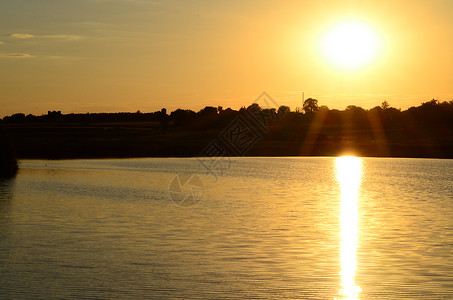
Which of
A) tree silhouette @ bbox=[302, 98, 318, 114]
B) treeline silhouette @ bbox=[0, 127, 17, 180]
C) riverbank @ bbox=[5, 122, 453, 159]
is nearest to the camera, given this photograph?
treeline silhouette @ bbox=[0, 127, 17, 180]

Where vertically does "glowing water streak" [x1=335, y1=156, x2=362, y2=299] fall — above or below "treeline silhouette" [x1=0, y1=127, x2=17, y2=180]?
below

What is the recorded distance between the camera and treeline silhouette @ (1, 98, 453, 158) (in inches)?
3221

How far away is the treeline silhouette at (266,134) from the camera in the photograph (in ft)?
268

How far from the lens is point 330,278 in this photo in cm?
1395

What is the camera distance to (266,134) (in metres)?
96.0

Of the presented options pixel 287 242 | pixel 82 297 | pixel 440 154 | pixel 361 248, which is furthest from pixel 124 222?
pixel 440 154

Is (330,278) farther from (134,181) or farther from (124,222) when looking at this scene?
(134,181)

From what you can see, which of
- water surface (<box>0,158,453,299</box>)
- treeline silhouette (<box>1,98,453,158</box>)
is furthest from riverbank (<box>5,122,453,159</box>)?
water surface (<box>0,158,453,299</box>)

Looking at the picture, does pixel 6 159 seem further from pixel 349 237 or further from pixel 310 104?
pixel 310 104

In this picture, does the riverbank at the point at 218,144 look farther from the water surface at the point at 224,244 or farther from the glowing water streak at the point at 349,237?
the water surface at the point at 224,244

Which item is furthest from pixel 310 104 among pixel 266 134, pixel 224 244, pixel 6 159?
pixel 224 244

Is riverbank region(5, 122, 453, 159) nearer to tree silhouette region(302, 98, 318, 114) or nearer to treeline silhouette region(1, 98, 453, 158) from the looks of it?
treeline silhouette region(1, 98, 453, 158)

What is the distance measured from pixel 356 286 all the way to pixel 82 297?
5.57 m

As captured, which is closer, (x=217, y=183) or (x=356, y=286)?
(x=356, y=286)
